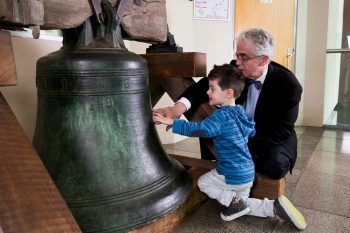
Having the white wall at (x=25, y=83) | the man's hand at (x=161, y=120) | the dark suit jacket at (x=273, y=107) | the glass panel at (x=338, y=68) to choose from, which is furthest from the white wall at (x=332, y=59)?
the white wall at (x=25, y=83)

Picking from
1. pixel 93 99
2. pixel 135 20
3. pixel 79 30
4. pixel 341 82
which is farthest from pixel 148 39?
pixel 341 82

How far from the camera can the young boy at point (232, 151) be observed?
5.29 ft

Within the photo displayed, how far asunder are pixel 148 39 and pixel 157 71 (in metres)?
0.20

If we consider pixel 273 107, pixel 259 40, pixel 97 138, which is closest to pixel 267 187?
pixel 273 107

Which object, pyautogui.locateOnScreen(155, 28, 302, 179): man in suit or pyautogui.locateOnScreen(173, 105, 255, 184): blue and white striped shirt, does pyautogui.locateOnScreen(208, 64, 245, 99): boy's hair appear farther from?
pyautogui.locateOnScreen(155, 28, 302, 179): man in suit

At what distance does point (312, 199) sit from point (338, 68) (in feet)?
11.8

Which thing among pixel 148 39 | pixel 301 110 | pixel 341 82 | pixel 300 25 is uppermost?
pixel 300 25

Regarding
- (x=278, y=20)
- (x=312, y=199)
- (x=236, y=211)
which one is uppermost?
(x=278, y=20)

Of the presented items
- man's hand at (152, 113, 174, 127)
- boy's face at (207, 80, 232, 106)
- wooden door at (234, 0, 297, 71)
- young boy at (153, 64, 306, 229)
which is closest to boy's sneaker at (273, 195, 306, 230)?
young boy at (153, 64, 306, 229)

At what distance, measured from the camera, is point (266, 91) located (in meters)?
1.96

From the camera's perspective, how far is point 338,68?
4.96 meters

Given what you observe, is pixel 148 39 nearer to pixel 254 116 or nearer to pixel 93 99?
pixel 93 99

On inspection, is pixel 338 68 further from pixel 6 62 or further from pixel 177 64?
pixel 6 62

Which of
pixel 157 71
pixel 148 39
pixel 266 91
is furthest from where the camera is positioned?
pixel 266 91
